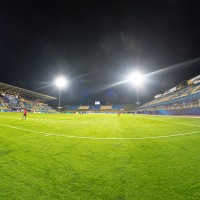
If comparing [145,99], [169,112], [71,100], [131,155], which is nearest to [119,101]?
[145,99]

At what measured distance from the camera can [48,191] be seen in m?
2.29

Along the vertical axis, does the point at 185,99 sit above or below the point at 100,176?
above

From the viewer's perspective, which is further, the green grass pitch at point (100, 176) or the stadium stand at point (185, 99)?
the stadium stand at point (185, 99)

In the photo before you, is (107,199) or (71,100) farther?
(71,100)

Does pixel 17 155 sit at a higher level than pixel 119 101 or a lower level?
lower

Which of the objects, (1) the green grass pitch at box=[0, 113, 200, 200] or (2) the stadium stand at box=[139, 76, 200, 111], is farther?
(2) the stadium stand at box=[139, 76, 200, 111]

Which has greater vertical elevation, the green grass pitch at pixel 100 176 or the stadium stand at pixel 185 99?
the stadium stand at pixel 185 99

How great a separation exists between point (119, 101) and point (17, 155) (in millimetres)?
120118

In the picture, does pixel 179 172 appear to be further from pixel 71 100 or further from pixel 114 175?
pixel 71 100

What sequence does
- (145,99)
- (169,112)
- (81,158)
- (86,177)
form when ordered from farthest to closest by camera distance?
(145,99)
(169,112)
(81,158)
(86,177)

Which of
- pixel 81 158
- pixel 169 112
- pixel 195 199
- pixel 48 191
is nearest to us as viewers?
pixel 195 199

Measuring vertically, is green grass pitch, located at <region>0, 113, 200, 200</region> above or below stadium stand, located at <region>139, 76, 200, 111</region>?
below

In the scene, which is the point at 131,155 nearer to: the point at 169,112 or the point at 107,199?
the point at 107,199

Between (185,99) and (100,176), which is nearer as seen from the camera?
(100,176)
